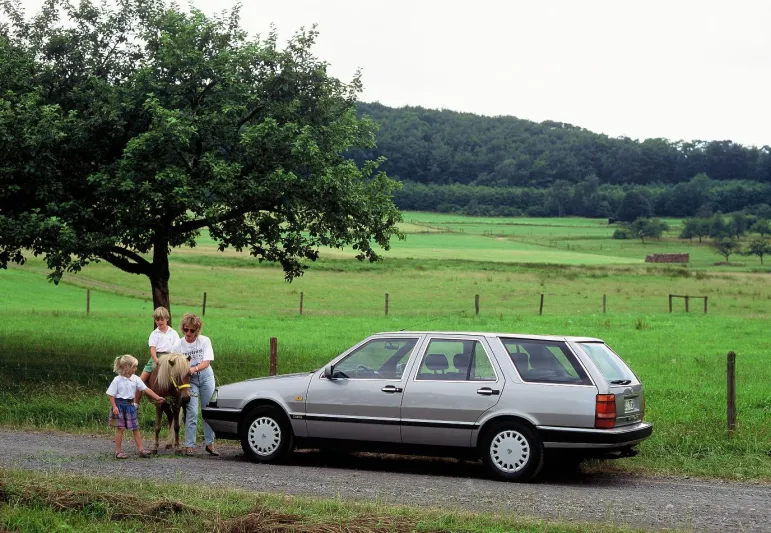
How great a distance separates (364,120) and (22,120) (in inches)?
319

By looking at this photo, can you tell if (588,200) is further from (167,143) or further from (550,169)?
(167,143)

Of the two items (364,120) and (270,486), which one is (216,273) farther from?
(270,486)

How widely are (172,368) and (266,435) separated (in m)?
1.52

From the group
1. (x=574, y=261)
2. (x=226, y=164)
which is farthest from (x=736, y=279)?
(x=226, y=164)

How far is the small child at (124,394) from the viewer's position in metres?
12.1

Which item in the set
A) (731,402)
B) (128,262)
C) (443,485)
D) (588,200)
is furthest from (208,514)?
(588,200)

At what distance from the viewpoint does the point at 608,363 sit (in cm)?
1167

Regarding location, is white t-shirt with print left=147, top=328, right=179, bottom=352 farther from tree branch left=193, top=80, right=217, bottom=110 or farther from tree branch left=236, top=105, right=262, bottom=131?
tree branch left=236, top=105, right=262, bottom=131

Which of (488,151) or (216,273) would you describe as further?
(488,151)

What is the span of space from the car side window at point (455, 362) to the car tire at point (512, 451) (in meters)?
0.62

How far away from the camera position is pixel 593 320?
4091cm

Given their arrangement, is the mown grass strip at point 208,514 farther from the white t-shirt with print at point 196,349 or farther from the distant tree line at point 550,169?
the distant tree line at point 550,169

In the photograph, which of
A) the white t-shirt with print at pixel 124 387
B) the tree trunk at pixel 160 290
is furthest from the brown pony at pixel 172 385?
the tree trunk at pixel 160 290

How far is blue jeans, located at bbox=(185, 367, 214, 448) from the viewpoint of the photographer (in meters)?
13.0
